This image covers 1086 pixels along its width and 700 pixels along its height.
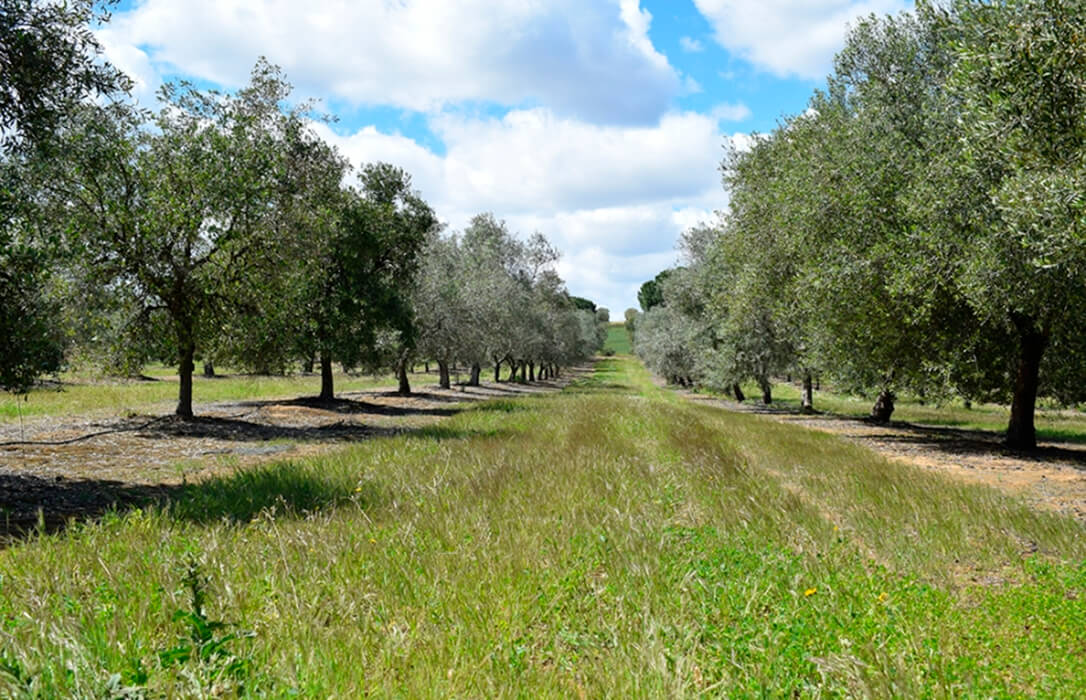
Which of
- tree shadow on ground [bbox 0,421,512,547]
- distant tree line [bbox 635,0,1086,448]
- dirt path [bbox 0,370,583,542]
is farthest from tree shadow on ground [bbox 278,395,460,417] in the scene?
tree shadow on ground [bbox 0,421,512,547]

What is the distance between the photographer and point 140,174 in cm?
1903

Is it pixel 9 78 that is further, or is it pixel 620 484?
pixel 9 78

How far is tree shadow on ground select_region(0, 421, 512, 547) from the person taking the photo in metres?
7.98

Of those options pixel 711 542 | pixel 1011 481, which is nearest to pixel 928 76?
pixel 1011 481

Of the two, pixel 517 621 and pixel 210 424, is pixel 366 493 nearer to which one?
pixel 517 621

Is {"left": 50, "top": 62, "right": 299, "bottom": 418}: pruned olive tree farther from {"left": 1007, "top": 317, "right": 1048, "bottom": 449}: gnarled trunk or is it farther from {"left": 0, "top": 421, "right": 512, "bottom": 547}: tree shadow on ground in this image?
{"left": 1007, "top": 317, "right": 1048, "bottom": 449}: gnarled trunk

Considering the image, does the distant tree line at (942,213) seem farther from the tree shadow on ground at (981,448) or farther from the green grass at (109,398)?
the green grass at (109,398)

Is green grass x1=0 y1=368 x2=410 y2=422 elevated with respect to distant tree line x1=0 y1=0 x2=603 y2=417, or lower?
lower

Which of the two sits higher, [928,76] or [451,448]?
[928,76]

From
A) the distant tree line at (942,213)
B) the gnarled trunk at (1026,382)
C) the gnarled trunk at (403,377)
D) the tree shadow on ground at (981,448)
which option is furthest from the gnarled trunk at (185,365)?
the gnarled trunk at (1026,382)

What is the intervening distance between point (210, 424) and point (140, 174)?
26.5 feet

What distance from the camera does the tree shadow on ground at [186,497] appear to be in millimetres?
7984

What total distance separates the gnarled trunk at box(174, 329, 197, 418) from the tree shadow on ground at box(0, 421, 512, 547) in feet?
27.3

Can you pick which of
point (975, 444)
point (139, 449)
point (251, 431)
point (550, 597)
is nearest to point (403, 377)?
point (251, 431)
